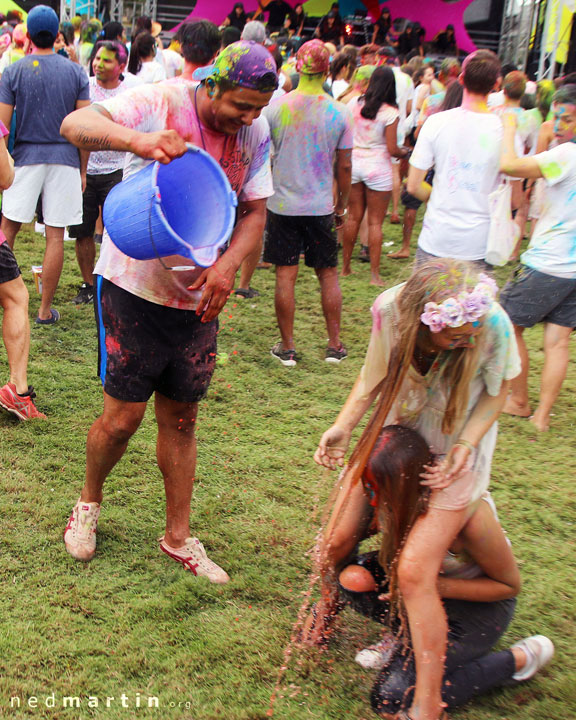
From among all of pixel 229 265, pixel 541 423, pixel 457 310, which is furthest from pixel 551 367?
pixel 229 265

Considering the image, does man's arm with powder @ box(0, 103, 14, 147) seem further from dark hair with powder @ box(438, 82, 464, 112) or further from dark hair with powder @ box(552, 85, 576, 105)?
dark hair with powder @ box(438, 82, 464, 112)

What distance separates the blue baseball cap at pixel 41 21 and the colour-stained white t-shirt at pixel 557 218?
11.1ft

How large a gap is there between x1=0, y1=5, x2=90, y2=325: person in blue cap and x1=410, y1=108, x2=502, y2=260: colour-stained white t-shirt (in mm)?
2488

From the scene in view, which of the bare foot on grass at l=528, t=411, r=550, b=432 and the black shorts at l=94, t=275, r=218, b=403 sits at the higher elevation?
the black shorts at l=94, t=275, r=218, b=403

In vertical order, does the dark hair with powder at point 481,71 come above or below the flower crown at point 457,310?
above

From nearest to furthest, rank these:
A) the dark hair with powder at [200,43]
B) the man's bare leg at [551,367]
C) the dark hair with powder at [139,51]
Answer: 1. the man's bare leg at [551,367]
2. the dark hair with powder at [200,43]
3. the dark hair with powder at [139,51]

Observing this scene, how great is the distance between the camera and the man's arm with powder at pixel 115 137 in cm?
222

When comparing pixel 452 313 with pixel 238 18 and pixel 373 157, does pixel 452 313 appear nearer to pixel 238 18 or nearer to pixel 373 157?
pixel 373 157

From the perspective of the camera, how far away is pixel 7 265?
4.00 metres

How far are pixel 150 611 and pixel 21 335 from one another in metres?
2.02

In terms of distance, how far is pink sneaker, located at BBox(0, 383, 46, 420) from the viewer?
13.4 feet

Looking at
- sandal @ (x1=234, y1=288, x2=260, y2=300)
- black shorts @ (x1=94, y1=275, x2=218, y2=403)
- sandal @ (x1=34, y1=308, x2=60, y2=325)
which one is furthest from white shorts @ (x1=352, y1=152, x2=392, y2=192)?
black shorts @ (x1=94, y1=275, x2=218, y2=403)

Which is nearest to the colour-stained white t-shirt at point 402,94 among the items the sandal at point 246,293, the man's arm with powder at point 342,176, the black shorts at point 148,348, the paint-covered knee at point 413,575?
the sandal at point 246,293

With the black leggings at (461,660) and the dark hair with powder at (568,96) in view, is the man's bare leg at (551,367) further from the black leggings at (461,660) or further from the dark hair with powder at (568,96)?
the black leggings at (461,660)
